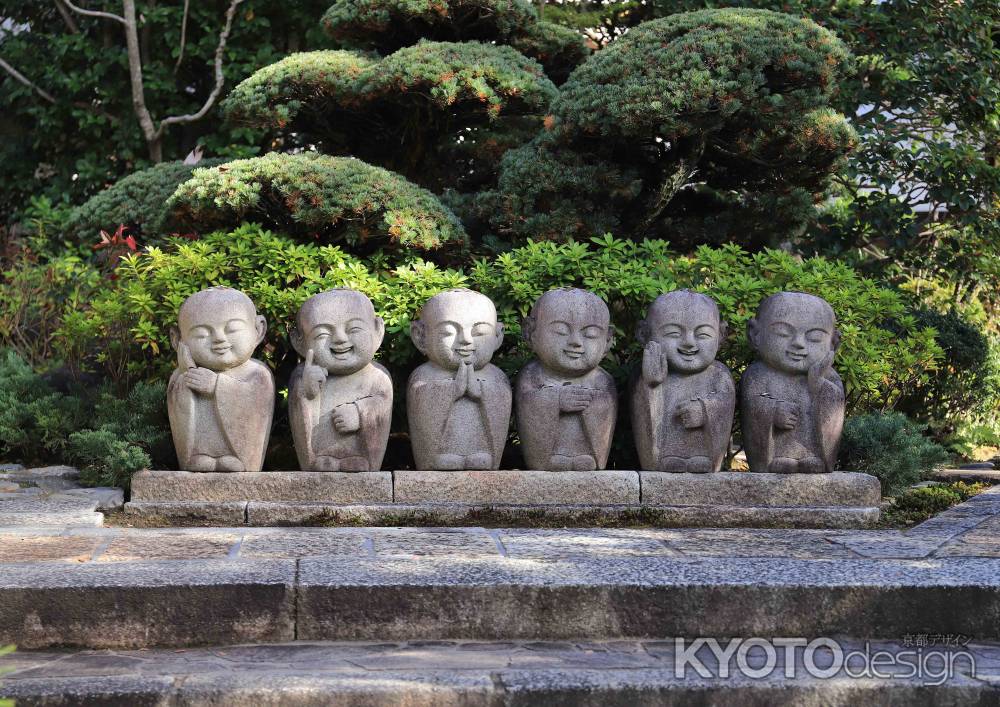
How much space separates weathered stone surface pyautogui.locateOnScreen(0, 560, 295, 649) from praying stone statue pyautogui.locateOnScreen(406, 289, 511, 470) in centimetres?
175

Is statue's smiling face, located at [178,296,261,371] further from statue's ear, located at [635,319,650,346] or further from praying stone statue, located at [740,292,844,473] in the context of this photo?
praying stone statue, located at [740,292,844,473]

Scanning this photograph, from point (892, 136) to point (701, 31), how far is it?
3.37 m

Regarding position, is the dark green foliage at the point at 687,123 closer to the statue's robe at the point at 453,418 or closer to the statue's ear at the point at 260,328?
the statue's robe at the point at 453,418

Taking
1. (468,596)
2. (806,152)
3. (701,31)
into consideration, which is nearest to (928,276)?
(806,152)

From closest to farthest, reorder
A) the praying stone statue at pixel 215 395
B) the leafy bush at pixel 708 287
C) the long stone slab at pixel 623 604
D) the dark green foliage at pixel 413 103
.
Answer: the long stone slab at pixel 623 604, the praying stone statue at pixel 215 395, the leafy bush at pixel 708 287, the dark green foliage at pixel 413 103

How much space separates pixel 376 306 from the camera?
19.7 feet

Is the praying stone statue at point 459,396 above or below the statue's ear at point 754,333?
below

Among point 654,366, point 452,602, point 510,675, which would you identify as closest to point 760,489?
point 654,366

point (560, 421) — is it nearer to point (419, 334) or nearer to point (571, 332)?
point (571, 332)

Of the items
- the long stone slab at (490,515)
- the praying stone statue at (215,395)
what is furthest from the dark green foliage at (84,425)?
the long stone slab at (490,515)

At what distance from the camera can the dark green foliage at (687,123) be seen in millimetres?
6531

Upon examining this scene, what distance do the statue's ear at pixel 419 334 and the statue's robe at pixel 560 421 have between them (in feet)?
1.79

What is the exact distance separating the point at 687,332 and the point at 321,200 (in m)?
2.38

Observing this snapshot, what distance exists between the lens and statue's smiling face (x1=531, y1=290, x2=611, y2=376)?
5.38 m
